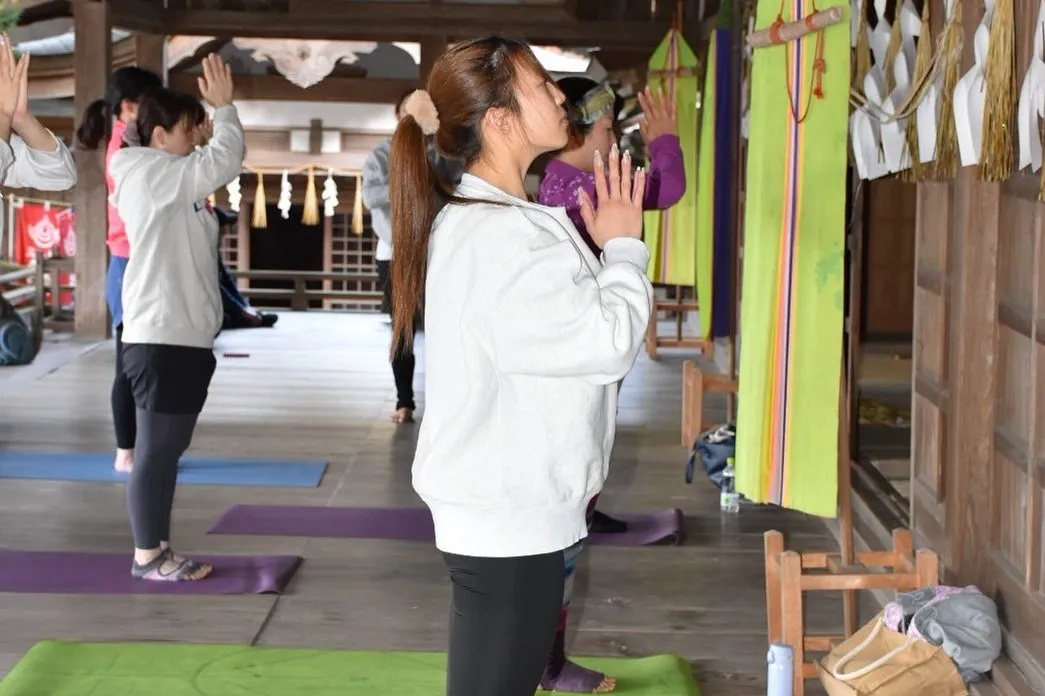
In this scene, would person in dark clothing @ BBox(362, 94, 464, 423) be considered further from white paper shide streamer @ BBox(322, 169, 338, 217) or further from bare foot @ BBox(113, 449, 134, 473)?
white paper shide streamer @ BBox(322, 169, 338, 217)

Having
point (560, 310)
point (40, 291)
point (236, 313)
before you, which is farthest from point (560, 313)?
point (236, 313)

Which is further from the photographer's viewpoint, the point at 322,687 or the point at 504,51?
the point at 322,687

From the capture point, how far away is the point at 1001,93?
2357 mm

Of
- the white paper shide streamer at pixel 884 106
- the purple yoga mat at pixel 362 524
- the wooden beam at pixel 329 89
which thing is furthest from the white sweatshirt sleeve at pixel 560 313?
the wooden beam at pixel 329 89

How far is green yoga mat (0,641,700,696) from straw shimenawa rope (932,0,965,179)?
→ 1.14m

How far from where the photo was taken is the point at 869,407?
615 cm

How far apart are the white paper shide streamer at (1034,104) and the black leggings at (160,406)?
190 centimetres

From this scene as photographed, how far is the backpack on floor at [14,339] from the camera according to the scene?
23.1 ft

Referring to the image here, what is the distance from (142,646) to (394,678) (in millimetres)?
578

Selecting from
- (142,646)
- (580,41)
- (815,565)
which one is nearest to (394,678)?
(142,646)

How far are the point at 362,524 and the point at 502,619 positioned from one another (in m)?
2.47

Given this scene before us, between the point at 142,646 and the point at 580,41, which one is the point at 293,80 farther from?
the point at 142,646

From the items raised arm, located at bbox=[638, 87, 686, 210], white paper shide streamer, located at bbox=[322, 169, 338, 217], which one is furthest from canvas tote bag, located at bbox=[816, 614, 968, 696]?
white paper shide streamer, located at bbox=[322, 169, 338, 217]

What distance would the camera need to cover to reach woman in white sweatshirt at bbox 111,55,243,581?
3324 mm
